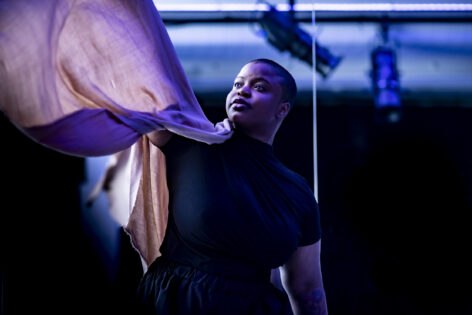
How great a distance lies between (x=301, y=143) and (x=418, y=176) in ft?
2.66

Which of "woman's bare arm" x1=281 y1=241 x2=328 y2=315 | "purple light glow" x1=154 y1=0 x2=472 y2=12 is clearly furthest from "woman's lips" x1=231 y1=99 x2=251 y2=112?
"purple light glow" x1=154 y1=0 x2=472 y2=12

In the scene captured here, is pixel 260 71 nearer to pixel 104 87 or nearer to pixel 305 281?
pixel 104 87

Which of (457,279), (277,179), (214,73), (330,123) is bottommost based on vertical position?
Result: (457,279)

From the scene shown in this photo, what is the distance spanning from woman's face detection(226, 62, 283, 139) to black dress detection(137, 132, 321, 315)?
5cm

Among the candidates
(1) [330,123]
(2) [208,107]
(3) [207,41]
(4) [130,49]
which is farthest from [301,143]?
(4) [130,49]

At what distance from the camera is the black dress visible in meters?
0.90

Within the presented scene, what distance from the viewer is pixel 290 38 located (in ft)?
8.31

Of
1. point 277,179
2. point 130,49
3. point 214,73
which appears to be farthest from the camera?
point 214,73

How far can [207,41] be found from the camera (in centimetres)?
317

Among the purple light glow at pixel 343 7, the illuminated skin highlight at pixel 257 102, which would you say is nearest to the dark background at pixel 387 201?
the purple light glow at pixel 343 7

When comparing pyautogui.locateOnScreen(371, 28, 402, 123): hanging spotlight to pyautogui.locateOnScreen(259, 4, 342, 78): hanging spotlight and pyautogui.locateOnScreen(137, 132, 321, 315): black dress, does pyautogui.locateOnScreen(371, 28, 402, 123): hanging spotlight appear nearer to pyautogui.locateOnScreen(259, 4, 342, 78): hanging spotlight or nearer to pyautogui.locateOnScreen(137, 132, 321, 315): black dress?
pyautogui.locateOnScreen(259, 4, 342, 78): hanging spotlight

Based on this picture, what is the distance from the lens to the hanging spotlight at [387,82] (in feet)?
8.82

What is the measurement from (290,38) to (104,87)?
180cm

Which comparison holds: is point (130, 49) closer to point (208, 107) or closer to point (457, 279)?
point (208, 107)
